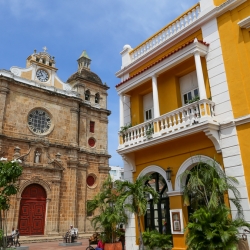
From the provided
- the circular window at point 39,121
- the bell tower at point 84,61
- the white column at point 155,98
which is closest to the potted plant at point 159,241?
the white column at point 155,98

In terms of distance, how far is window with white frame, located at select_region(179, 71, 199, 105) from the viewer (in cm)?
1013

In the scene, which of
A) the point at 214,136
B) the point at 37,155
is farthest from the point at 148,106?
the point at 37,155

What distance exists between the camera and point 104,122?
29.1 m

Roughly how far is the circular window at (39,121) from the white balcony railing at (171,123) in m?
13.8

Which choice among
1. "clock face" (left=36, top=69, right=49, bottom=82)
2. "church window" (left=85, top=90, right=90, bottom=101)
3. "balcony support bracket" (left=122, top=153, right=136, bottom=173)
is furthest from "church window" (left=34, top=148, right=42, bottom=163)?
"balcony support bracket" (left=122, top=153, right=136, bottom=173)

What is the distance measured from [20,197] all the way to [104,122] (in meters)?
11.9

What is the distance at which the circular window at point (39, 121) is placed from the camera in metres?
23.1

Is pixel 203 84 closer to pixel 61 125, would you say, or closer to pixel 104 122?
pixel 61 125

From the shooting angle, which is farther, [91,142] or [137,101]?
[91,142]

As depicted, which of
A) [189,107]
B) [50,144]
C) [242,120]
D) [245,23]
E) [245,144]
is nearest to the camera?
[245,144]

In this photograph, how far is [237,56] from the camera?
28.2 ft

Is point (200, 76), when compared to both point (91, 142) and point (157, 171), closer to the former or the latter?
point (157, 171)

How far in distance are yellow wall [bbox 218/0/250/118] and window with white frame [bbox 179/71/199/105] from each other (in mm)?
1502

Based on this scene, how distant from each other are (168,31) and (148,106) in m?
3.23
